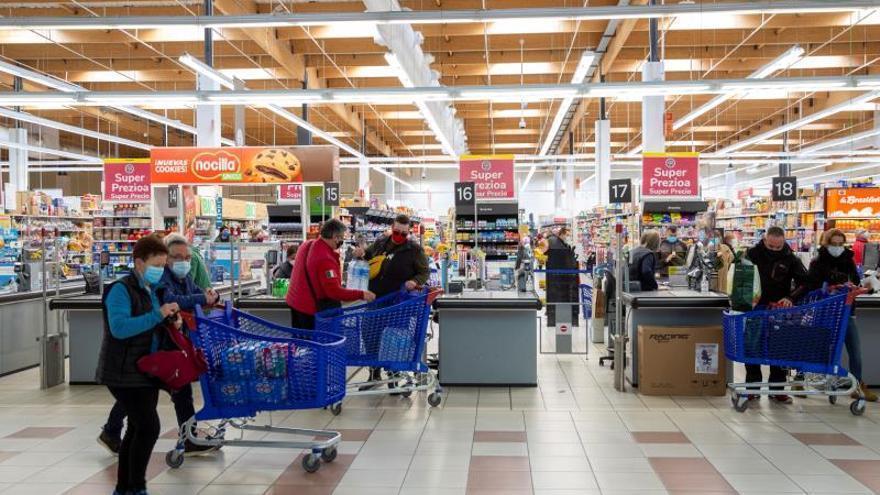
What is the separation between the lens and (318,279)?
18.7 feet

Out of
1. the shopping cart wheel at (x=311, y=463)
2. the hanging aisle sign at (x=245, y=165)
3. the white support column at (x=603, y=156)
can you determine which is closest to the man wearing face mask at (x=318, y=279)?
the shopping cart wheel at (x=311, y=463)

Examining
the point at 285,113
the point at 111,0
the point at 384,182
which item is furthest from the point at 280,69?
the point at 384,182

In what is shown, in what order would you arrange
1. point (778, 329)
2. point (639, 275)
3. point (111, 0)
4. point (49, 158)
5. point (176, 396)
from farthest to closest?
point (49, 158), point (111, 0), point (639, 275), point (778, 329), point (176, 396)

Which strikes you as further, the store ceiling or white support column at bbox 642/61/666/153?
white support column at bbox 642/61/666/153

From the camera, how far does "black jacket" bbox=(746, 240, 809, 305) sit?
→ 6.26 m

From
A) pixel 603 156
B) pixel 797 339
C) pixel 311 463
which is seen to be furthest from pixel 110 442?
pixel 603 156

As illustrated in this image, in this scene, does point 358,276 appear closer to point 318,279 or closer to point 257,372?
point 318,279

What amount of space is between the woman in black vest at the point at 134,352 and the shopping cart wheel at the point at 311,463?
0.88 m

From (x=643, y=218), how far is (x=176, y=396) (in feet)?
36.7

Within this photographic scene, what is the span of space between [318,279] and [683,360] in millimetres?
3081

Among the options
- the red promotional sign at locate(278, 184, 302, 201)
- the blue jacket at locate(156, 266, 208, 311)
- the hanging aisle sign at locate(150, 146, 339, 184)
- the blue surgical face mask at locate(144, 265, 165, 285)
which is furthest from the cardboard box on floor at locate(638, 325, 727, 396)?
the red promotional sign at locate(278, 184, 302, 201)

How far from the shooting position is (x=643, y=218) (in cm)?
1438

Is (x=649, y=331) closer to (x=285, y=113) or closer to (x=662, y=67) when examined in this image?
(x=662, y=67)

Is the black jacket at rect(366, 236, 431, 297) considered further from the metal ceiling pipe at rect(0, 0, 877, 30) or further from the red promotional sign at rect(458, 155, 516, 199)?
the red promotional sign at rect(458, 155, 516, 199)
